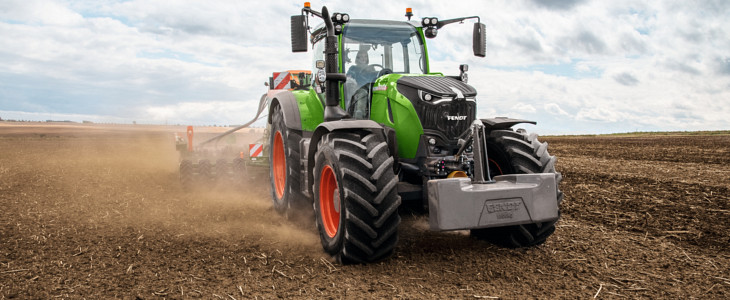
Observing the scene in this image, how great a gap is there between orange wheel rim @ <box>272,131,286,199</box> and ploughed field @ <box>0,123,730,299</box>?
0.43 metres

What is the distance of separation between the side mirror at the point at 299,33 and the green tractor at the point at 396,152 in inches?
0.4

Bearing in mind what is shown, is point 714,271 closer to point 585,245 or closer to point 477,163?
point 585,245

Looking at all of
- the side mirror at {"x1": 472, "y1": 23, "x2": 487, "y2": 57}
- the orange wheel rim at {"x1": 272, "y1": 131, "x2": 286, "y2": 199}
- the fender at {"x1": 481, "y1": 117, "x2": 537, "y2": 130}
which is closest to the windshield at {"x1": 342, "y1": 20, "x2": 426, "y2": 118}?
the side mirror at {"x1": 472, "y1": 23, "x2": 487, "y2": 57}

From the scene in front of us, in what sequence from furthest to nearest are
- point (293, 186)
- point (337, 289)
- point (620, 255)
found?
point (293, 186)
point (620, 255)
point (337, 289)

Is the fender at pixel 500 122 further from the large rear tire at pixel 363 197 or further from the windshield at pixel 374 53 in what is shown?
the large rear tire at pixel 363 197

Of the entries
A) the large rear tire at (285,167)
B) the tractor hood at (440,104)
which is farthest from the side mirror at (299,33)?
the large rear tire at (285,167)

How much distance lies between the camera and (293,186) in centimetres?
714

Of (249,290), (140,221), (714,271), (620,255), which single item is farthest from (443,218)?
(140,221)

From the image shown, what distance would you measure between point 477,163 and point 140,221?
4925 mm

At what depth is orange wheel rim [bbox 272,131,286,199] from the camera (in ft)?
27.1

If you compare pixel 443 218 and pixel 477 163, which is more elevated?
pixel 477 163

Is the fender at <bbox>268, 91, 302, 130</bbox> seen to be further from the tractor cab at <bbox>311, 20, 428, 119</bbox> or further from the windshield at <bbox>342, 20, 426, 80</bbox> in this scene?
the windshield at <bbox>342, 20, 426, 80</bbox>

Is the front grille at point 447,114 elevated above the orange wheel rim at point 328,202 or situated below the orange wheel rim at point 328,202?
above

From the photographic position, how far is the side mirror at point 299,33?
5.86 metres
